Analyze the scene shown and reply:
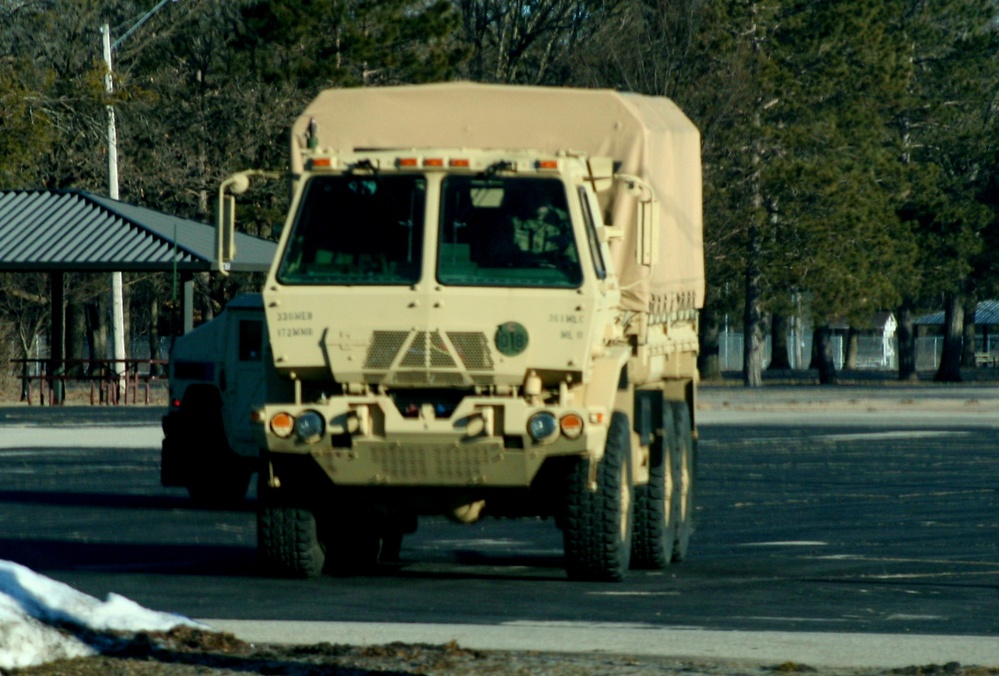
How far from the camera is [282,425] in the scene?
12242mm

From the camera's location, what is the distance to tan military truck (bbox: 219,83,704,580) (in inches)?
477

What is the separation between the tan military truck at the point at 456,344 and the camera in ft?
39.8

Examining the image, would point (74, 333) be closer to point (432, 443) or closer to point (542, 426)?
point (432, 443)

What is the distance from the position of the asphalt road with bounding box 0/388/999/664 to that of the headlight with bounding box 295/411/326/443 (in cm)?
98

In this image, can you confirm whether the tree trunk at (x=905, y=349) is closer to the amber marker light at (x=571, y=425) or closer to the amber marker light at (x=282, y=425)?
the amber marker light at (x=571, y=425)

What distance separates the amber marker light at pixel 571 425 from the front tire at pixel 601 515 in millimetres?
426

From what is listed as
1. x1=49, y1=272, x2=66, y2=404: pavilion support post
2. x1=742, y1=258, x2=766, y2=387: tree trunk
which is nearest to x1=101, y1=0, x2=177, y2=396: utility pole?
x1=49, y1=272, x2=66, y2=404: pavilion support post

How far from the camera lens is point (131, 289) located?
72.1 meters

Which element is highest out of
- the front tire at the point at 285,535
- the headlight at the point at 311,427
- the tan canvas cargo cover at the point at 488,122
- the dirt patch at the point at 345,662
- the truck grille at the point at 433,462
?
the tan canvas cargo cover at the point at 488,122

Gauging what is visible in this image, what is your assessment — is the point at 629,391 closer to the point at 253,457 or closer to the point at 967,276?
the point at 253,457

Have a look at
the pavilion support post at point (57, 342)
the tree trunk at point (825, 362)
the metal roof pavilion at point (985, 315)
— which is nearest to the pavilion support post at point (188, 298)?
the pavilion support post at point (57, 342)

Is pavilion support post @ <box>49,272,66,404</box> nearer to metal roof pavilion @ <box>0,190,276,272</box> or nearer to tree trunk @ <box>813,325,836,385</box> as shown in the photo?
metal roof pavilion @ <box>0,190,276,272</box>

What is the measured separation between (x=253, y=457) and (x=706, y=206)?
130ft

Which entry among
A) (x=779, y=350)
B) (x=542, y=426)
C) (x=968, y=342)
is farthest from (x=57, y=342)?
(x=968, y=342)
